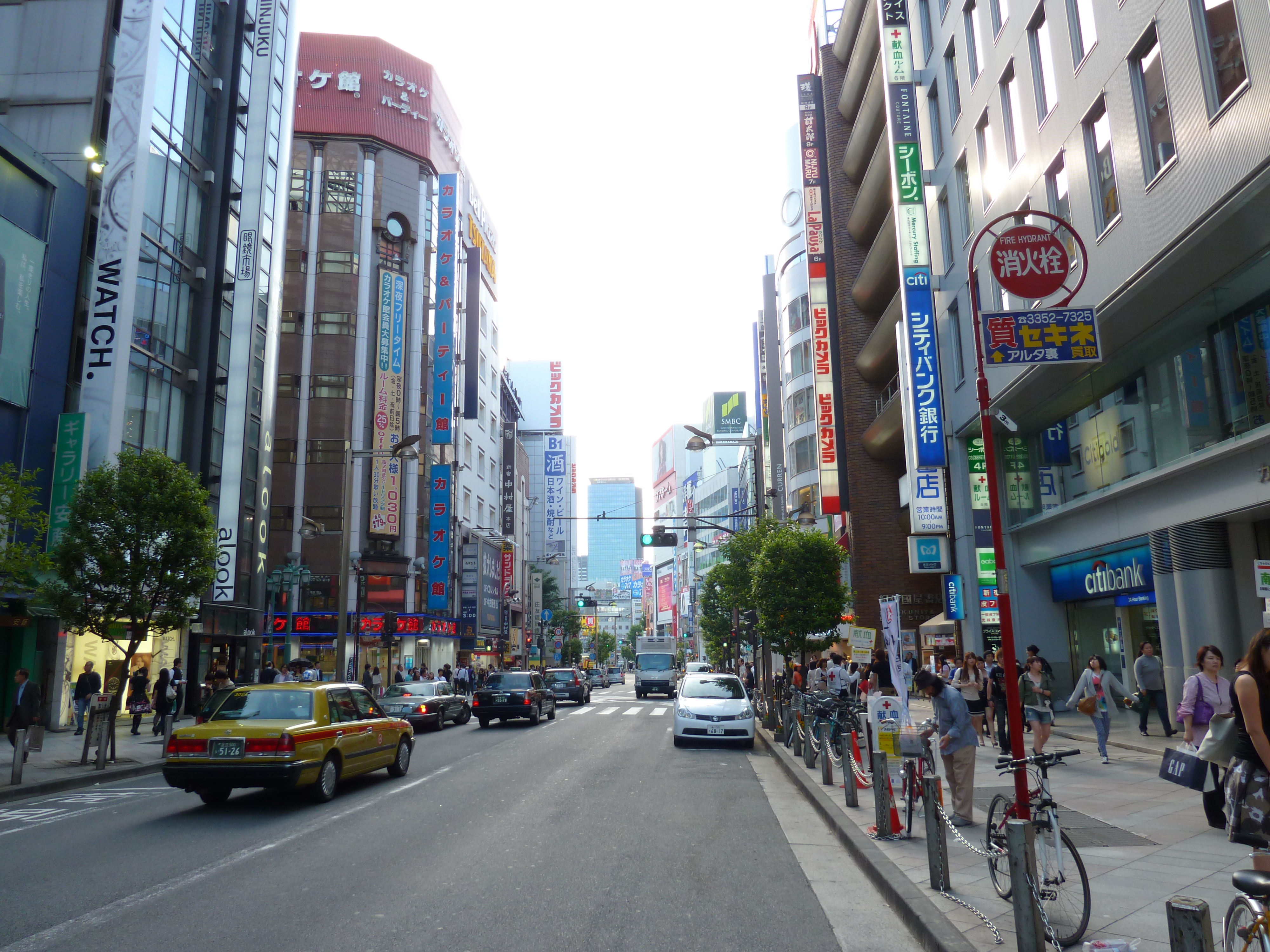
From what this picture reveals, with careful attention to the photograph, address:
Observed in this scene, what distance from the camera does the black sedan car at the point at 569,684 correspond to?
38.1 m

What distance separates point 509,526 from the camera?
77312mm

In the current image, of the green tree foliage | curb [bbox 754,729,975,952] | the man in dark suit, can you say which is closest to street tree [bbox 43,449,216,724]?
the green tree foliage

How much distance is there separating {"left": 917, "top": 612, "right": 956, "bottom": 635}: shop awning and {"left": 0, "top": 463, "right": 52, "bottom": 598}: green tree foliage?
78.5 feet

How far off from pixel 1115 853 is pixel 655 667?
1688 inches

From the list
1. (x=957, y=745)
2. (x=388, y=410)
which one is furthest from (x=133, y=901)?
(x=388, y=410)

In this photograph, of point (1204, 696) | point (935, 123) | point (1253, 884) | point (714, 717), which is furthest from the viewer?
point (935, 123)

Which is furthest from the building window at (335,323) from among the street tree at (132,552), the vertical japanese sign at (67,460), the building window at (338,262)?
the street tree at (132,552)

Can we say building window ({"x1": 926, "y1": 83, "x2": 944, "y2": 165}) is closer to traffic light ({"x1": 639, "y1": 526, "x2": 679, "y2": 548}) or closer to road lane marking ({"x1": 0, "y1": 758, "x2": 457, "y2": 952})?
traffic light ({"x1": 639, "y1": 526, "x2": 679, "y2": 548})

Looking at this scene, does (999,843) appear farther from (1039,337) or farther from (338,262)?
(338,262)

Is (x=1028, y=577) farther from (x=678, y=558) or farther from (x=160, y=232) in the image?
(x=678, y=558)

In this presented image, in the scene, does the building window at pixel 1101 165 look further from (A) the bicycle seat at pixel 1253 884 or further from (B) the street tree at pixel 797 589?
(A) the bicycle seat at pixel 1253 884

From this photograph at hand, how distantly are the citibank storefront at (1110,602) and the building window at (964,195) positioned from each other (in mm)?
9134

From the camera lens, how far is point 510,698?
85.5 ft

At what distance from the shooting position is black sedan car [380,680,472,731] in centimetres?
2441
